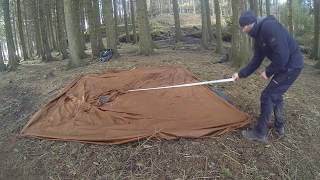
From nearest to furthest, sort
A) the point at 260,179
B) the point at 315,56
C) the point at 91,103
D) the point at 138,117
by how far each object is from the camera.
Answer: the point at 260,179 < the point at 138,117 < the point at 91,103 < the point at 315,56

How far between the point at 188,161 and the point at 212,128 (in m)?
0.88

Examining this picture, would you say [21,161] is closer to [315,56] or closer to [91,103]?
[91,103]

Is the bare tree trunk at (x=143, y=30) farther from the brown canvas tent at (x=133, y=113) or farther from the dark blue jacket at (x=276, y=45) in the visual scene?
the dark blue jacket at (x=276, y=45)

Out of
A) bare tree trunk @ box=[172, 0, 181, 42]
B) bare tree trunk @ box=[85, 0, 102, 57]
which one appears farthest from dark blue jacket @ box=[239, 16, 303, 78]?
bare tree trunk @ box=[172, 0, 181, 42]

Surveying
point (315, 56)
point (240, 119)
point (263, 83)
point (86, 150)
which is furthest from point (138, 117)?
point (315, 56)

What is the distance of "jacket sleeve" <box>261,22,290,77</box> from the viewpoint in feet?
17.7

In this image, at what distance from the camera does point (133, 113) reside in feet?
21.8

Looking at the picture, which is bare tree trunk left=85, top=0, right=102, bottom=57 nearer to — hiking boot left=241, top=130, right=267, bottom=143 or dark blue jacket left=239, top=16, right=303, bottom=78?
hiking boot left=241, top=130, right=267, bottom=143

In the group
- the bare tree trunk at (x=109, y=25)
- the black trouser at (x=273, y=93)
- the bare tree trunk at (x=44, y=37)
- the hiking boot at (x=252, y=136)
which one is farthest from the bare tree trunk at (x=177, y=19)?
the black trouser at (x=273, y=93)

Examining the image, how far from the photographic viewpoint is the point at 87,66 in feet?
40.7

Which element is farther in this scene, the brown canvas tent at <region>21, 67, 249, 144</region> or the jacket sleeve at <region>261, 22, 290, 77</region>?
the brown canvas tent at <region>21, 67, 249, 144</region>

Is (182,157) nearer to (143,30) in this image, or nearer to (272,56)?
(272,56)

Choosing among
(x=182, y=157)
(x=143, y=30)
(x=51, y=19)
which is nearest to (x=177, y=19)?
(x=143, y=30)

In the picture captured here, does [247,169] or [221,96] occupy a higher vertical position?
[221,96]
